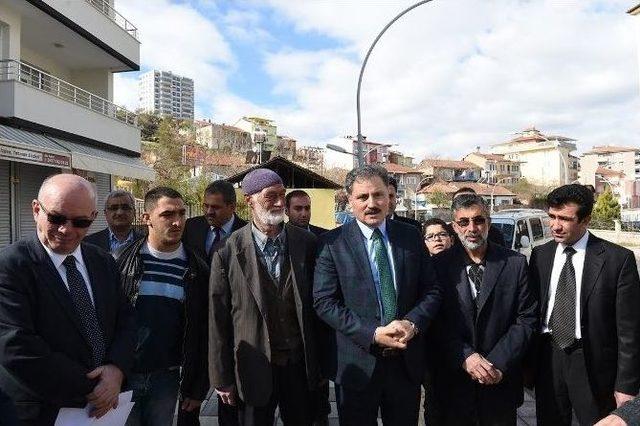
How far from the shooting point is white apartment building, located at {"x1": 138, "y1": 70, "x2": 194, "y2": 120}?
105875mm

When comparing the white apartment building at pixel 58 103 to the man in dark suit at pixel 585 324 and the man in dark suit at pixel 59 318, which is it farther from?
the man in dark suit at pixel 585 324

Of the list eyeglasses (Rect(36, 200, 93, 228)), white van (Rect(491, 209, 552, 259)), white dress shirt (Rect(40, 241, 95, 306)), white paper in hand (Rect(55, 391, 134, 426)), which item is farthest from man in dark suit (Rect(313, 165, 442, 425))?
white van (Rect(491, 209, 552, 259))

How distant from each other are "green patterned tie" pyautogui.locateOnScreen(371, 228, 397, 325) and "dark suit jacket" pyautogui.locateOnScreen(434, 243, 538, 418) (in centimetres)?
46

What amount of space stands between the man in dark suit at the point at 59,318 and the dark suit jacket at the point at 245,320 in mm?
655

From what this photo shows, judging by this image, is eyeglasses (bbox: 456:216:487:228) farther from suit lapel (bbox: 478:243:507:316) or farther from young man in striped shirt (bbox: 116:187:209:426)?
young man in striped shirt (bbox: 116:187:209:426)

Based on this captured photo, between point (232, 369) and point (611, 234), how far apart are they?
39.1m

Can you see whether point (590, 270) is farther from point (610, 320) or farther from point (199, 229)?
point (199, 229)

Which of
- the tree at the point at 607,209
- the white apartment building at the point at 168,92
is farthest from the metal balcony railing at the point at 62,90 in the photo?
the white apartment building at the point at 168,92

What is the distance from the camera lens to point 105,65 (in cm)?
1848

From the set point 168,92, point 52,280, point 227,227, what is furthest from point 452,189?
point 52,280

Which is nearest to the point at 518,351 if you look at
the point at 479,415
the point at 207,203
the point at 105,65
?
the point at 479,415

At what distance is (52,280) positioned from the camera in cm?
227

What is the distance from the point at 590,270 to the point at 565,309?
0.98 feet

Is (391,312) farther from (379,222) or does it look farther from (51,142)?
(51,142)
